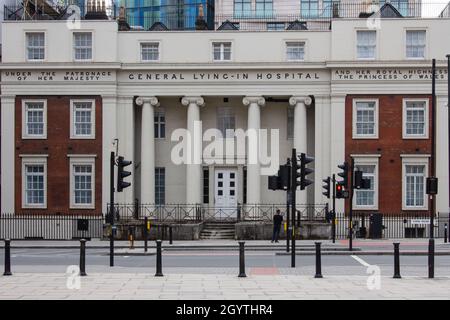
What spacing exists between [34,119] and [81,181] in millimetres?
4148

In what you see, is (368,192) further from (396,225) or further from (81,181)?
(81,181)

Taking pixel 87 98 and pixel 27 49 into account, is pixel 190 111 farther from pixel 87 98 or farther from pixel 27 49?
pixel 27 49

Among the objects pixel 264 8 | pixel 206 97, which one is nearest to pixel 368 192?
pixel 206 97

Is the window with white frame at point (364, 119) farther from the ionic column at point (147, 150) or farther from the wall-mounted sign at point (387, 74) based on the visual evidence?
the ionic column at point (147, 150)

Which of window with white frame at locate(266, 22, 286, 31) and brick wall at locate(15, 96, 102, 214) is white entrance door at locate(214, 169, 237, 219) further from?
window with white frame at locate(266, 22, 286, 31)

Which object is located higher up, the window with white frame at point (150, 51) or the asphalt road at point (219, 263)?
the window with white frame at point (150, 51)

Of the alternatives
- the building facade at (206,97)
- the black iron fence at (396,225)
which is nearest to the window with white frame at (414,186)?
the building facade at (206,97)

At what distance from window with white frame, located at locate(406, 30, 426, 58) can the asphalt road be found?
15.4m

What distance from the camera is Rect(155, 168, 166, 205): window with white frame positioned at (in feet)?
153

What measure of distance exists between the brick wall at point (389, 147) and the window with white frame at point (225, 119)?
6.58 metres

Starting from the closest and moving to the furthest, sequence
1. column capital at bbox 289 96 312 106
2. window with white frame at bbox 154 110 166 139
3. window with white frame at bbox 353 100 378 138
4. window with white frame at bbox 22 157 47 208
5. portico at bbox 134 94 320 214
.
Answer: window with white frame at bbox 353 100 378 138 → column capital at bbox 289 96 312 106 → window with white frame at bbox 22 157 47 208 → portico at bbox 134 94 320 214 → window with white frame at bbox 154 110 166 139

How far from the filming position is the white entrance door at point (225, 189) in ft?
152

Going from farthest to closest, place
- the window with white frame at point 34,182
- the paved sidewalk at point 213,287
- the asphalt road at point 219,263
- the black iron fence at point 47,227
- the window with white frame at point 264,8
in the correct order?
the window with white frame at point 264,8 < the window with white frame at point 34,182 < the black iron fence at point 47,227 < the asphalt road at point 219,263 < the paved sidewalk at point 213,287

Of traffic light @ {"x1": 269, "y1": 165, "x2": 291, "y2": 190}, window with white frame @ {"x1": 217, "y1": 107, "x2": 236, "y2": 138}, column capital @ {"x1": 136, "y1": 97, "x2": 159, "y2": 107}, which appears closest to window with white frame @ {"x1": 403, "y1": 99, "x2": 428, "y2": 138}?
window with white frame @ {"x1": 217, "y1": 107, "x2": 236, "y2": 138}
